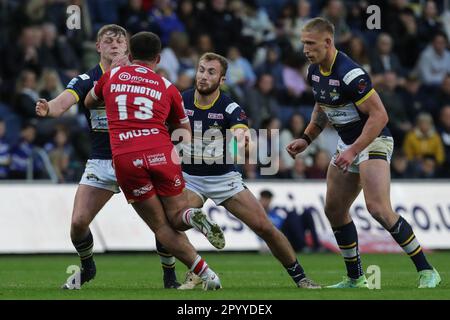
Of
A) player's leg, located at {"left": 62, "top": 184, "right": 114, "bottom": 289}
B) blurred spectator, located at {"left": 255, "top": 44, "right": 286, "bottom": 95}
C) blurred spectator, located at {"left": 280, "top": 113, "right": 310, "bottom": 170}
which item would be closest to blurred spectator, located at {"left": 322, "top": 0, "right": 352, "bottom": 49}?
blurred spectator, located at {"left": 255, "top": 44, "right": 286, "bottom": 95}

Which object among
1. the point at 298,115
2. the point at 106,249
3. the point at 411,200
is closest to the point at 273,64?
the point at 298,115

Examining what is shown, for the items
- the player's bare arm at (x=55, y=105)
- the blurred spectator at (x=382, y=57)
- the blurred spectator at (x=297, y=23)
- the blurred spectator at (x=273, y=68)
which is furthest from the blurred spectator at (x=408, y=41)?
the player's bare arm at (x=55, y=105)

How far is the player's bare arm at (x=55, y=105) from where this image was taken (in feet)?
33.8

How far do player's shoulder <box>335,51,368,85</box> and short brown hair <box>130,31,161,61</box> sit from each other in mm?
1940

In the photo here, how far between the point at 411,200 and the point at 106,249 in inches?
223

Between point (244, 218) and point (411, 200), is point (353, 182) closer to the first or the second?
point (244, 218)

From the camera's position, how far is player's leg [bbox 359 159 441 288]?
10922mm

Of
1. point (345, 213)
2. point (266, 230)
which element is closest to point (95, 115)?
point (266, 230)

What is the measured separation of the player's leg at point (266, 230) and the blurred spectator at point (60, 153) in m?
8.87

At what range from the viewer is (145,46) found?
10.2 meters

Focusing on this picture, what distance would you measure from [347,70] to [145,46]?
211 centimetres

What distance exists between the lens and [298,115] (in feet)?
70.6

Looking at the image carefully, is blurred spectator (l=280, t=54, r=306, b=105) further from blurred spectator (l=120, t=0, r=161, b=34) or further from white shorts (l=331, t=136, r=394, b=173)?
white shorts (l=331, t=136, r=394, b=173)

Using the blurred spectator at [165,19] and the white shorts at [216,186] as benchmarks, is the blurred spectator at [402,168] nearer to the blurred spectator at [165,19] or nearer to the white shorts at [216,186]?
the blurred spectator at [165,19]
